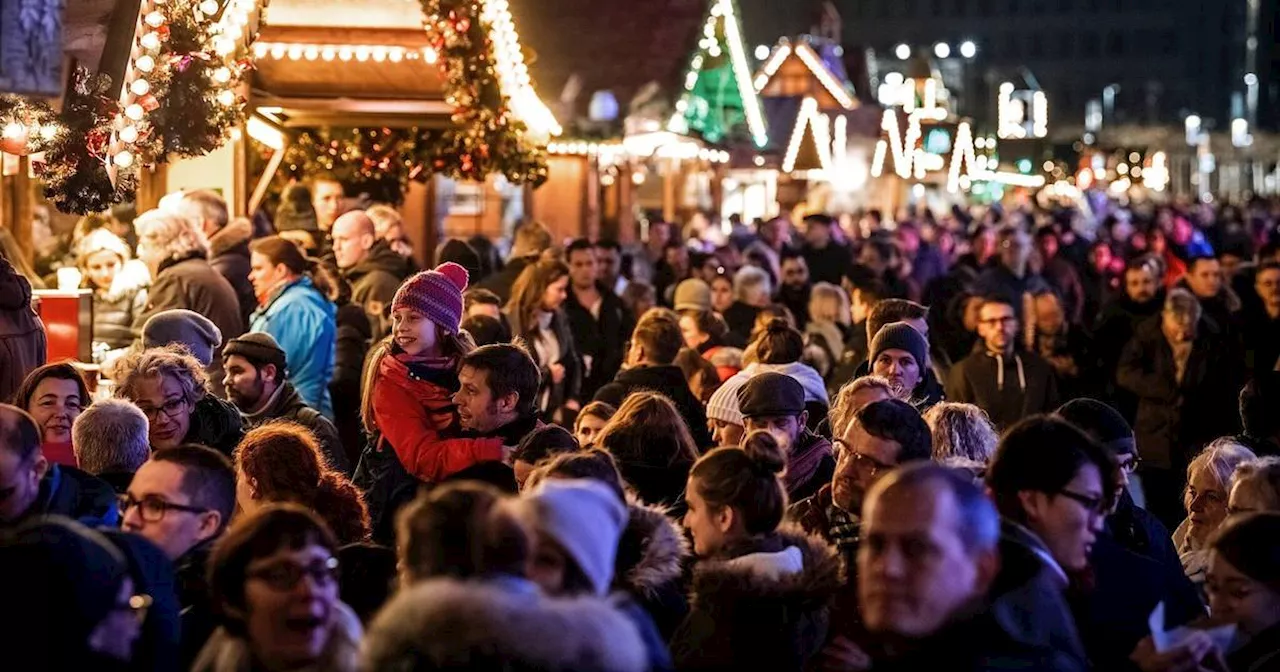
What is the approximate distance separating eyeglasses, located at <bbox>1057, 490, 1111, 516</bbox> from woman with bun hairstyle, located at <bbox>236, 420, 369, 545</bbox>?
2520 mm

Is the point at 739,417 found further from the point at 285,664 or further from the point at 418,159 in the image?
the point at 418,159

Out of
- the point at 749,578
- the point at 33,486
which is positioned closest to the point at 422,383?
the point at 33,486

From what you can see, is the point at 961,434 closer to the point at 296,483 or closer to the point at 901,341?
the point at 901,341

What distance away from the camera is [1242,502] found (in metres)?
6.62

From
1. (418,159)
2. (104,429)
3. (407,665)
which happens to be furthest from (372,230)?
(407,665)

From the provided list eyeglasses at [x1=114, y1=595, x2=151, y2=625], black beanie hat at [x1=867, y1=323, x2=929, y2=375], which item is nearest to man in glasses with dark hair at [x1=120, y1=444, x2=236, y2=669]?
Answer: eyeglasses at [x1=114, y1=595, x2=151, y2=625]

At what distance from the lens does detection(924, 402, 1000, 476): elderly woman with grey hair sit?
7645 millimetres

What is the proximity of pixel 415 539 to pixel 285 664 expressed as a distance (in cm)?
41

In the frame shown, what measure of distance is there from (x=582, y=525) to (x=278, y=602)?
697 mm

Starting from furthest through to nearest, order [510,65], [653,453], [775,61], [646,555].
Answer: [775,61]
[510,65]
[653,453]
[646,555]

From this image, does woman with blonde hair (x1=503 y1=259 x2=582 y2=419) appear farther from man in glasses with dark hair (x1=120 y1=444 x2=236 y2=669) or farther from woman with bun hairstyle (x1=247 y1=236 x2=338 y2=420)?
man in glasses with dark hair (x1=120 y1=444 x2=236 y2=669)

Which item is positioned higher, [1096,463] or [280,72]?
[280,72]

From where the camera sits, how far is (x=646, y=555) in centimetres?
575

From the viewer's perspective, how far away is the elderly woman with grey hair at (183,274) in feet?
36.6
